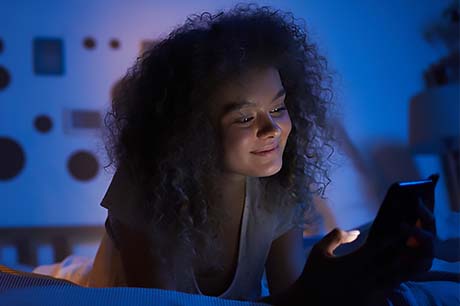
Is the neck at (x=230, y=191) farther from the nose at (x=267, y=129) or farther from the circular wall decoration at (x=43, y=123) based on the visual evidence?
the circular wall decoration at (x=43, y=123)

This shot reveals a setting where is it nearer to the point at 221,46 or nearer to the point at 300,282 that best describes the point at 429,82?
the point at 221,46

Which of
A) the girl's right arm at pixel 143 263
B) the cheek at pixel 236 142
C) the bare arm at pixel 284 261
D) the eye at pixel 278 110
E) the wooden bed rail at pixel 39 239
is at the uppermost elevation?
the eye at pixel 278 110

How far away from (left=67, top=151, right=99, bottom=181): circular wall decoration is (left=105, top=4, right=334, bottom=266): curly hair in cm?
92

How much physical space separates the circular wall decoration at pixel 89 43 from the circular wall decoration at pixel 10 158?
386 mm

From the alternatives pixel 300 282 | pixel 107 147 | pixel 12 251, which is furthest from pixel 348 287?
pixel 12 251

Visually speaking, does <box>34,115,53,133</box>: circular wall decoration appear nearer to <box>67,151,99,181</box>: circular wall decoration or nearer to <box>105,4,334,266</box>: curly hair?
<box>67,151,99,181</box>: circular wall decoration

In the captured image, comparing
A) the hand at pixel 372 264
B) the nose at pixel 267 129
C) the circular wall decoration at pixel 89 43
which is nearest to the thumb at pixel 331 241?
the hand at pixel 372 264

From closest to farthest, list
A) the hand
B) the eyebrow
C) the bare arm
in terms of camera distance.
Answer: the hand < the eyebrow < the bare arm

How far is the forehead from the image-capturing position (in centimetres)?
61

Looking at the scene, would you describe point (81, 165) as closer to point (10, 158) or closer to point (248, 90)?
point (10, 158)

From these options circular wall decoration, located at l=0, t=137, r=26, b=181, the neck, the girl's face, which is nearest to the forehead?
the girl's face

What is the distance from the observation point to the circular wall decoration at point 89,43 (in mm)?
1610

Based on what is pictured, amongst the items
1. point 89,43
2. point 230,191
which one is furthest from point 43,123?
point 230,191

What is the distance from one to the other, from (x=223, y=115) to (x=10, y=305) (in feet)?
1.06
